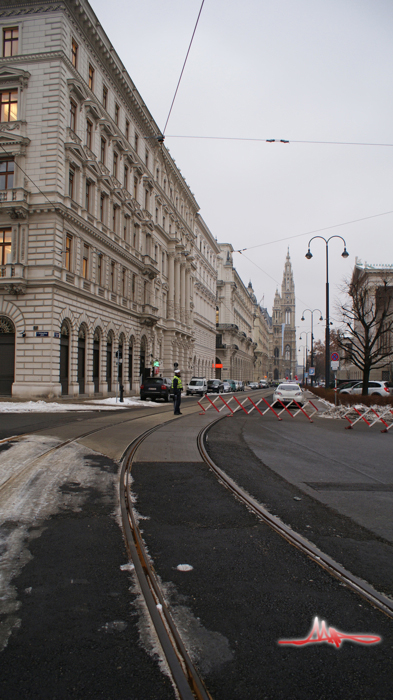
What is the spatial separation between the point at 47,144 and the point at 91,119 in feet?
20.7

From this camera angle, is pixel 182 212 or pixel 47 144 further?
pixel 182 212

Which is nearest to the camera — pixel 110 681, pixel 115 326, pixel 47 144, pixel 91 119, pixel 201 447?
pixel 110 681


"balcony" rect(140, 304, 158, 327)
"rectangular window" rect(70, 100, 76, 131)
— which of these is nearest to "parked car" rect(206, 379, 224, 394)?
"balcony" rect(140, 304, 158, 327)

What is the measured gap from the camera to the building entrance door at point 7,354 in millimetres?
25984

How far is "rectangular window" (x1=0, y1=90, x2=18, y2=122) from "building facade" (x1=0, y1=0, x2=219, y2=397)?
6 cm

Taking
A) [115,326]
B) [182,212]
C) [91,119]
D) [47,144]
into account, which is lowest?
[115,326]

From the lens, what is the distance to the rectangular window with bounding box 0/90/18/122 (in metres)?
26.8

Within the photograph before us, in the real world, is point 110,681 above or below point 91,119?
below

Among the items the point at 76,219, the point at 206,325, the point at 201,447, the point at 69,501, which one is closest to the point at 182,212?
the point at 206,325

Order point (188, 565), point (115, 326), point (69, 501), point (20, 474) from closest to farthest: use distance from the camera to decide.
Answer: point (188, 565) < point (69, 501) < point (20, 474) < point (115, 326)

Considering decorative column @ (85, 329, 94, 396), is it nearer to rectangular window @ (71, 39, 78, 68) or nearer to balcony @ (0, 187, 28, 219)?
balcony @ (0, 187, 28, 219)

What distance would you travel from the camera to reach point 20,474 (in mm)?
7047

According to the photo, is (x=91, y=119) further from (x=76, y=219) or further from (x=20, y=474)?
(x=20, y=474)

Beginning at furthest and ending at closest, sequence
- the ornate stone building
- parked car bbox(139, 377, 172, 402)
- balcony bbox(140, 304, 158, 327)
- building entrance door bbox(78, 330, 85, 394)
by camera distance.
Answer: the ornate stone building < balcony bbox(140, 304, 158, 327) < parked car bbox(139, 377, 172, 402) < building entrance door bbox(78, 330, 85, 394)
